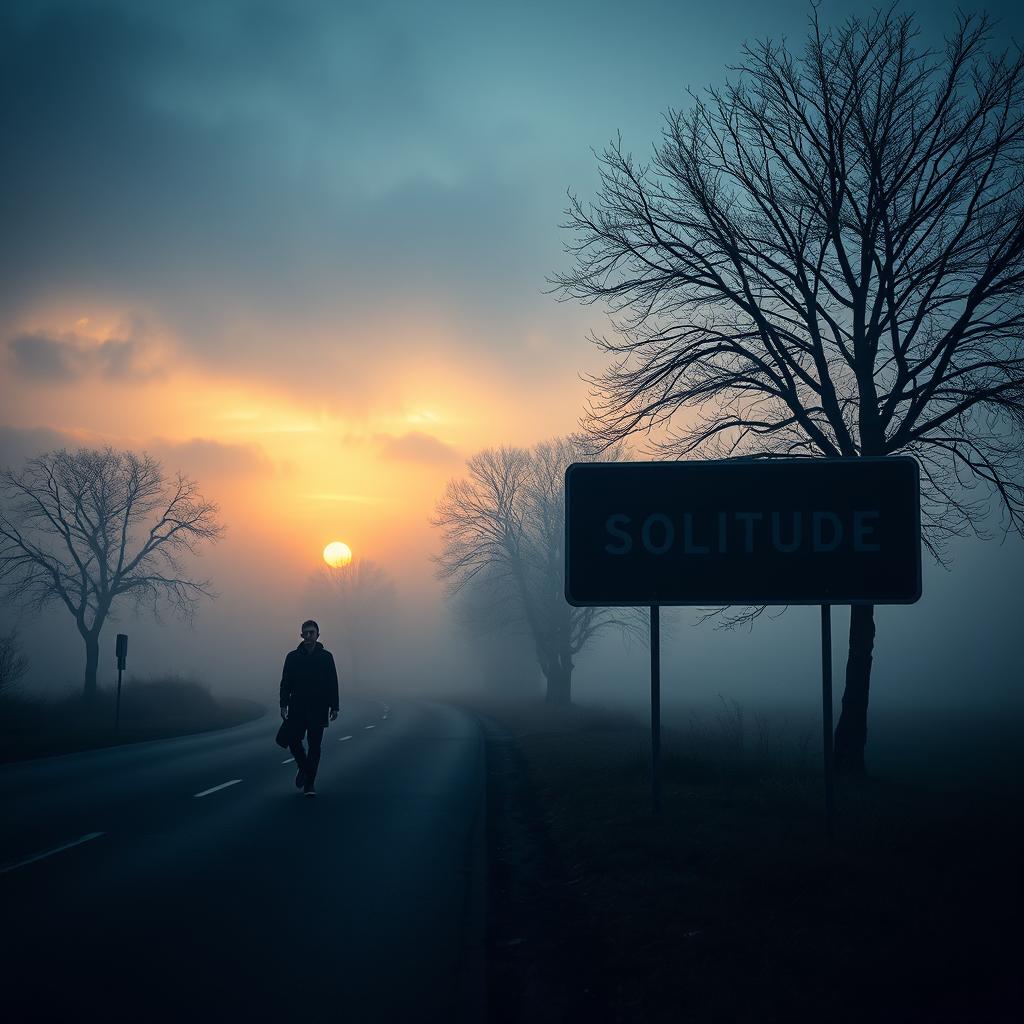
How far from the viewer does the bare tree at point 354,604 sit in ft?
311

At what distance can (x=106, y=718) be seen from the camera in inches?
1147

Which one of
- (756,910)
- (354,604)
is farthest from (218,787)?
(354,604)

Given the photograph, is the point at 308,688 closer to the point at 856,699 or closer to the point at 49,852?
the point at 49,852

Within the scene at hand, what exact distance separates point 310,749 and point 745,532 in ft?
21.6

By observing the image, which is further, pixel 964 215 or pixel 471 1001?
pixel 964 215

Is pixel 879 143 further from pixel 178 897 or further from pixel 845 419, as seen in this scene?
pixel 178 897

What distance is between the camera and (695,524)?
8.48m

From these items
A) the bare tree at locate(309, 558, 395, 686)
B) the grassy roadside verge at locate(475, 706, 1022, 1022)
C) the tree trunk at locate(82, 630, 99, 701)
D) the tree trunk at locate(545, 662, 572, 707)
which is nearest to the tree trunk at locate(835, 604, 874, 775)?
the grassy roadside verge at locate(475, 706, 1022, 1022)

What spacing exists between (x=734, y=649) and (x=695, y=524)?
4527 inches

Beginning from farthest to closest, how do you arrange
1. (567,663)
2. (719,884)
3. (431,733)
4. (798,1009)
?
(567,663) → (431,733) → (719,884) → (798,1009)

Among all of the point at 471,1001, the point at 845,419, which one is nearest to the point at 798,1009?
the point at 471,1001

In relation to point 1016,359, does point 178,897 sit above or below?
below

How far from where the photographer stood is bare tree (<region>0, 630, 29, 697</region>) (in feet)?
82.3

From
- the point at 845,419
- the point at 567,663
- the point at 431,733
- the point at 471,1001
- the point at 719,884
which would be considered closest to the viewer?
the point at 471,1001
